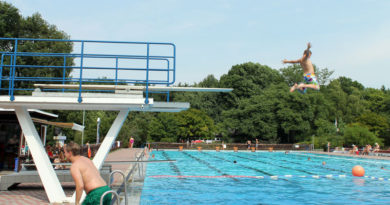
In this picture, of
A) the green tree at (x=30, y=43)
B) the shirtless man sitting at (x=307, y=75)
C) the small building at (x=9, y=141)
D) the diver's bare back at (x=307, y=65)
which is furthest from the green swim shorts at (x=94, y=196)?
the green tree at (x=30, y=43)

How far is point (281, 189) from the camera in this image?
516 inches

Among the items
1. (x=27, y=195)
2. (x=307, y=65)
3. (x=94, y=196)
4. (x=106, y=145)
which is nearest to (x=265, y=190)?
(x=307, y=65)

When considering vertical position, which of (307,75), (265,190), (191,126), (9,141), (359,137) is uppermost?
(307,75)

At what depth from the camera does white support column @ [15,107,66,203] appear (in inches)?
Result: 342

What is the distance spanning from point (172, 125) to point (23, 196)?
49010 millimetres

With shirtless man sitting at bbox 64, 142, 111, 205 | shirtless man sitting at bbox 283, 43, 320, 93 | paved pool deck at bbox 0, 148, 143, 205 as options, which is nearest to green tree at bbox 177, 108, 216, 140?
paved pool deck at bbox 0, 148, 143, 205

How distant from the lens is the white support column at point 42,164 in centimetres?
870

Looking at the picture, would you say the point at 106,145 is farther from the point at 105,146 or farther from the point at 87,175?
the point at 87,175

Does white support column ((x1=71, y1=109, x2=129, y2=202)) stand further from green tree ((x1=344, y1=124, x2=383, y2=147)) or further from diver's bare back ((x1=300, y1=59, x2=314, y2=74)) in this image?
green tree ((x1=344, y1=124, x2=383, y2=147))

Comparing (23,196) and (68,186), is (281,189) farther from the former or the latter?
(23,196)

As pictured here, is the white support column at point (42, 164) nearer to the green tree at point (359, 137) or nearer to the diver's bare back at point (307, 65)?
the diver's bare back at point (307, 65)

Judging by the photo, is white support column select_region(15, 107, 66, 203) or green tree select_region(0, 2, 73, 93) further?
green tree select_region(0, 2, 73, 93)

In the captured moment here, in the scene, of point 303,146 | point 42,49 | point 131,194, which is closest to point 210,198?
point 131,194

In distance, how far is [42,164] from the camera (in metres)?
8.88
